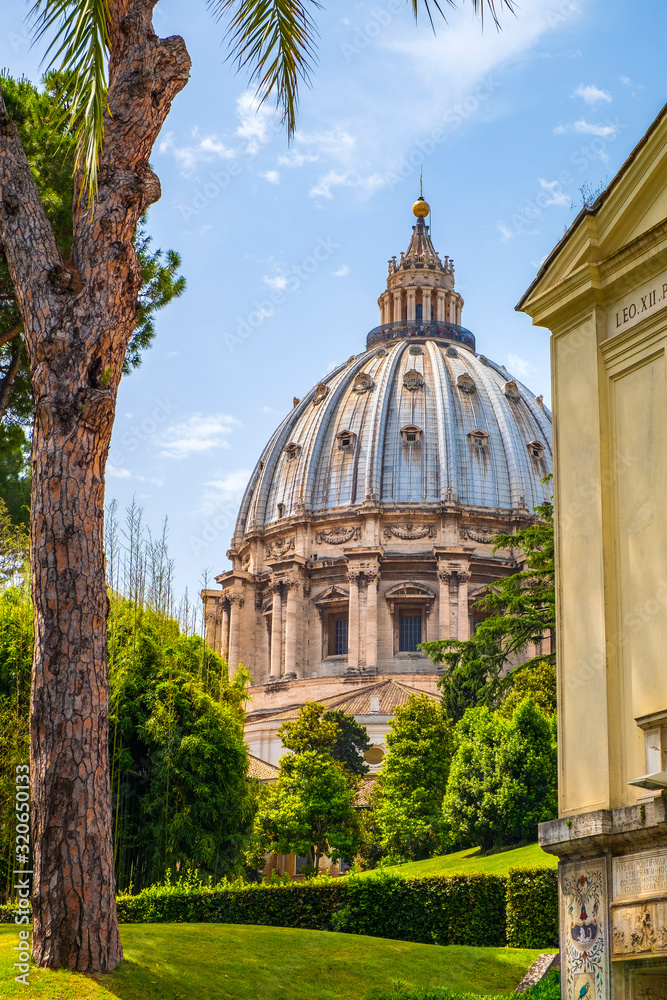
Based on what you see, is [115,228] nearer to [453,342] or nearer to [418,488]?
[418,488]

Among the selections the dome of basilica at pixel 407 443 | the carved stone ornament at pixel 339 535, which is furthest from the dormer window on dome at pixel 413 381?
the carved stone ornament at pixel 339 535

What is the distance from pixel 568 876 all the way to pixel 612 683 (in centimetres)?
134

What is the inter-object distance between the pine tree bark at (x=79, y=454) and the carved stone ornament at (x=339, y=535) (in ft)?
186

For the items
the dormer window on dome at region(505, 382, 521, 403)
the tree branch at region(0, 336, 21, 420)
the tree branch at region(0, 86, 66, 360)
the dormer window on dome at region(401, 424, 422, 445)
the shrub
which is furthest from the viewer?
the dormer window on dome at region(505, 382, 521, 403)

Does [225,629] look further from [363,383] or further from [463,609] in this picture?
[363,383]

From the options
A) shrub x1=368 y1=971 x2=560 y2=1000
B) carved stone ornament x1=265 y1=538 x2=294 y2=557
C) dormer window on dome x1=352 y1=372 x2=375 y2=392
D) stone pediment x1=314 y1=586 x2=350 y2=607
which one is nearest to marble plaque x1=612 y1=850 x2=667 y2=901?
shrub x1=368 y1=971 x2=560 y2=1000

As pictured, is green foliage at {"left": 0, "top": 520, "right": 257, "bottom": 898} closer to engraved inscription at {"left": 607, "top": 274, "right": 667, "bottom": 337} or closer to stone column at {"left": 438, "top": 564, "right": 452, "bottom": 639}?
engraved inscription at {"left": 607, "top": 274, "right": 667, "bottom": 337}

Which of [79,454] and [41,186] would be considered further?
[41,186]

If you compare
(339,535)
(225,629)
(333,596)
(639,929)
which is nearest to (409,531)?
(339,535)

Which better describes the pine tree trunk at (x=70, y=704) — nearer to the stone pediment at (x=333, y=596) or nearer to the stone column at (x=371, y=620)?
the stone column at (x=371, y=620)

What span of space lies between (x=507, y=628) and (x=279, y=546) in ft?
126

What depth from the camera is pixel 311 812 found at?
38.4 metres

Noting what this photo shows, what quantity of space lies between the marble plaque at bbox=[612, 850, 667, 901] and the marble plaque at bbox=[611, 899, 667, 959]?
0.26 ft

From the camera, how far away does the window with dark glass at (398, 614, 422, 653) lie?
65.5m
